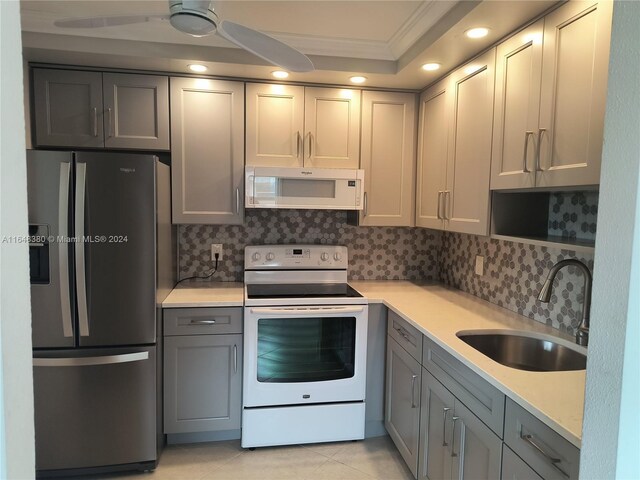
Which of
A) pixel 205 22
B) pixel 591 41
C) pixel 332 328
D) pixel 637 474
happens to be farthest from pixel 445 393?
pixel 205 22

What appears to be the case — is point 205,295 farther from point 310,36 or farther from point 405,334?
point 310,36

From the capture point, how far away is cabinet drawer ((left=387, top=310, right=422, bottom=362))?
6.51 feet

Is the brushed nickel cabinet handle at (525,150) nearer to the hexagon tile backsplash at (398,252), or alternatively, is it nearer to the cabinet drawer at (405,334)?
the hexagon tile backsplash at (398,252)

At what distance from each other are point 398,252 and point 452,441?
1636 millimetres

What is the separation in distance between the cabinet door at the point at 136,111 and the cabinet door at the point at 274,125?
514mm

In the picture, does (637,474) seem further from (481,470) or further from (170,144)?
(170,144)

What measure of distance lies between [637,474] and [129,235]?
207 cm

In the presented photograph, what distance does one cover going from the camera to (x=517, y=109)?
68.9 inches

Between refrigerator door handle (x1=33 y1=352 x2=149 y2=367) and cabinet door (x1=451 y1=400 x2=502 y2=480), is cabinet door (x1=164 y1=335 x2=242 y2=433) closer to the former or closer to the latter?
refrigerator door handle (x1=33 y1=352 x2=149 y2=367)

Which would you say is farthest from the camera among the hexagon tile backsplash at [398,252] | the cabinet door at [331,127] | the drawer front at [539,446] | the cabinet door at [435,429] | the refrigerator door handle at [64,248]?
the cabinet door at [331,127]

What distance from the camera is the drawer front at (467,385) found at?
134 cm

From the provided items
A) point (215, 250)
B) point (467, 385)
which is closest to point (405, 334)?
point (467, 385)

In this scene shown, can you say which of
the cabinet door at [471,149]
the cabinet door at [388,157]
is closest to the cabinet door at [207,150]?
the cabinet door at [388,157]

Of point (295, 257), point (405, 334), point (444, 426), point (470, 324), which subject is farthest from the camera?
point (295, 257)
